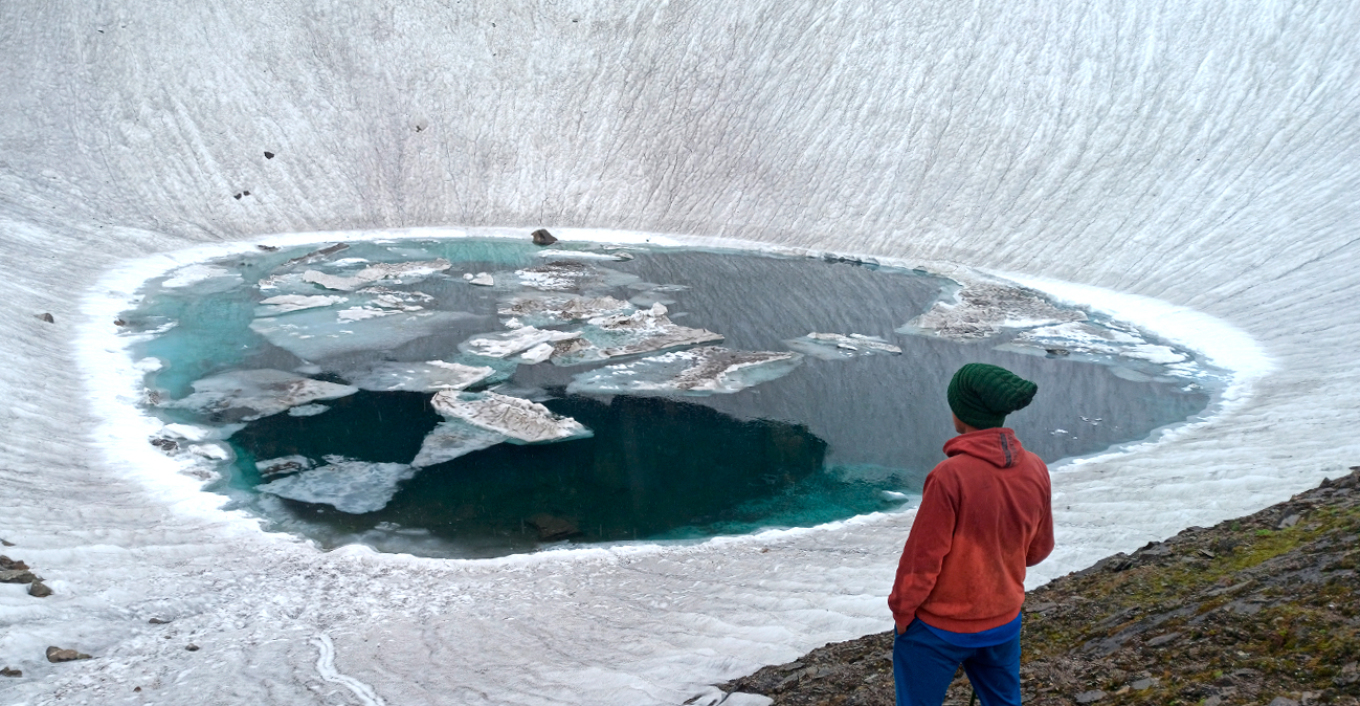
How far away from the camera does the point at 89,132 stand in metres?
25.1

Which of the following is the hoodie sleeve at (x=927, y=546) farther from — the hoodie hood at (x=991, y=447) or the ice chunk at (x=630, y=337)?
Result: the ice chunk at (x=630, y=337)

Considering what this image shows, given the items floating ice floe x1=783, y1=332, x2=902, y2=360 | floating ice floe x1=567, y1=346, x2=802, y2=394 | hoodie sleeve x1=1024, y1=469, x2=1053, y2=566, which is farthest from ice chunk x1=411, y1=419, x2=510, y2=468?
hoodie sleeve x1=1024, y1=469, x2=1053, y2=566

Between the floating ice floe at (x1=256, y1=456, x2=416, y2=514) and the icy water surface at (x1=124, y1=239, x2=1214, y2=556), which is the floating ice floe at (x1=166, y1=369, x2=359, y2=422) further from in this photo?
the floating ice floe at (x1=256, y1=456, x2=416, y2=514)

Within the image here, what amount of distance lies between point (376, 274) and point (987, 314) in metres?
12.2

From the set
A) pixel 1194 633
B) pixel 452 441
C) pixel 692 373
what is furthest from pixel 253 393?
pixel 1194 633

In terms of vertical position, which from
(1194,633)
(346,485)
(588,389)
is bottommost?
(1194,633)

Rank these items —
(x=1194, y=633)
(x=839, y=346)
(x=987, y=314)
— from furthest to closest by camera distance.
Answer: (x=987, y=314)
(x=839, y=346)
(x=1194, y=633)

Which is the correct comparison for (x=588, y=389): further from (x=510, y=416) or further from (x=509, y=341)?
(x=509, y=341)

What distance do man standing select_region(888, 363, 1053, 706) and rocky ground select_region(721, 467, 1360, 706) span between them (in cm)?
115

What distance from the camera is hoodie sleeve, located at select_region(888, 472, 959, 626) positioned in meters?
3.10

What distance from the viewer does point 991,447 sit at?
3.13 meters

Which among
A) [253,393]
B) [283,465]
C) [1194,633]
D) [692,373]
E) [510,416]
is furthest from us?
[692,373]

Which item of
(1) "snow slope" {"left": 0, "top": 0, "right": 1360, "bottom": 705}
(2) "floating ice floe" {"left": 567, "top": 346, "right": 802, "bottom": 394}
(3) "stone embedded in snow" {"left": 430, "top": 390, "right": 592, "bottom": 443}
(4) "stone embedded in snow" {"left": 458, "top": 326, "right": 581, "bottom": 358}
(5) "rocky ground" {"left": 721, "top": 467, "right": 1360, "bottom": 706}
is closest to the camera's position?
(5) "rocky ground" {"left": 721, "top": 467, "right": 1360, "bottom": 706}

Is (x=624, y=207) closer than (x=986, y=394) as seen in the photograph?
No
